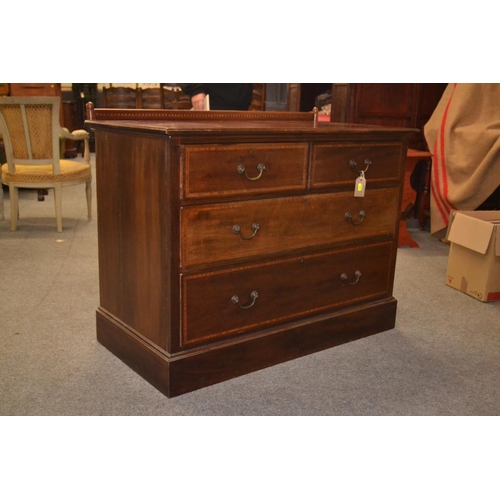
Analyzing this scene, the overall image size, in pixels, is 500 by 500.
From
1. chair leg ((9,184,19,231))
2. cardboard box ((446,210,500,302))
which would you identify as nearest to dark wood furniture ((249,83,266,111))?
chair leg ((9,184,19,231))

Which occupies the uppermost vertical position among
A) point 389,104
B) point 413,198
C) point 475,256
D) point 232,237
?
point 389,104

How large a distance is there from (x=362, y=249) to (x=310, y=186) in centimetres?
48

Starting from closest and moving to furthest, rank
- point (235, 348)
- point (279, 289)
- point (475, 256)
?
point (235, 348) → point (279, 289) → point (475, 256)

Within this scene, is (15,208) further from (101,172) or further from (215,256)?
(215,256)

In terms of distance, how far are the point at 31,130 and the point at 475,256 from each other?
3.30 meters

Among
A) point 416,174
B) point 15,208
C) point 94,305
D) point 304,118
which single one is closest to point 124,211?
point 94,305

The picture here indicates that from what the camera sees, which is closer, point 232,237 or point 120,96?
point 232,237

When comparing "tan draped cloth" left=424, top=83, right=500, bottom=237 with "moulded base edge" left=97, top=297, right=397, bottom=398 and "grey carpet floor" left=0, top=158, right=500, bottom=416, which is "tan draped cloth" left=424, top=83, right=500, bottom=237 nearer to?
"grey carpet floor" left=0, top=158, right=500, bottom=416

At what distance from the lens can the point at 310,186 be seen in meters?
2.44

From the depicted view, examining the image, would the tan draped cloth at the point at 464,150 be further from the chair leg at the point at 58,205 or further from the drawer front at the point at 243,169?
the chair leg at the point at 58,205

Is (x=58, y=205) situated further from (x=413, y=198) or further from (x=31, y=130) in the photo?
(x=413, y=198)

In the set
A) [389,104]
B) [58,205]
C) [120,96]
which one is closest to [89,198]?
[58,205]

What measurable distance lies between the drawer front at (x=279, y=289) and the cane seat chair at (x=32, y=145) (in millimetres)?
2658

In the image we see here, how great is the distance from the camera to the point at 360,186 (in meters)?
2.58
